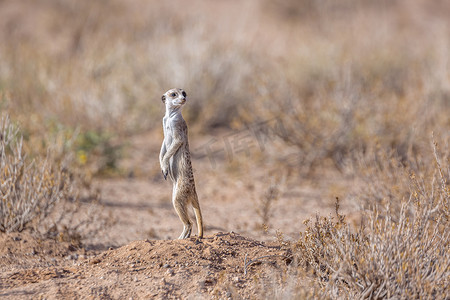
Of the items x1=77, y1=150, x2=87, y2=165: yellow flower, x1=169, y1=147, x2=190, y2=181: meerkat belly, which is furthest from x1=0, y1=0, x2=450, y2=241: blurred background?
x1=169, y1=147, x2=190, y2=181: meerkat belly

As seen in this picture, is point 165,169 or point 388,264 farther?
point 165,169

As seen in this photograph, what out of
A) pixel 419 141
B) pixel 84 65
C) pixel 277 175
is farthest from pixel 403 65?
pixel 84 65

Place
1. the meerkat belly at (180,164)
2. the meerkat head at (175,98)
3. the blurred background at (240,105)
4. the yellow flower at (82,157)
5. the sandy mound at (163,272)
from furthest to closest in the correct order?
the blurred background at (240,105), the yellow flower at (82,157), the meerkat belly at (180,164), the meerkat head at (175,98), the sandy mound at (163,272)

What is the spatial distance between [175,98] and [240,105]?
594 cm

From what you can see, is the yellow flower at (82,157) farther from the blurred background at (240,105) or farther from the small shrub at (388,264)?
the small shrub at (388,264)

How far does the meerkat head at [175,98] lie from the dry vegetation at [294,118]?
4.54 feet

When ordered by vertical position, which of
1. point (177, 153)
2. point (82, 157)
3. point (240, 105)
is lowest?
point (177, 153)

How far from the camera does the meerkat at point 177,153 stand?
388 centimetres

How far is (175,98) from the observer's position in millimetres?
3875

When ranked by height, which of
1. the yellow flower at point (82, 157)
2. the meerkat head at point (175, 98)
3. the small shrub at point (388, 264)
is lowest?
the small shrub at point (388, 264)

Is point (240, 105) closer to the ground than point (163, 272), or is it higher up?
higher up

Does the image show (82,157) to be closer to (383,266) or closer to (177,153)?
(177,153)

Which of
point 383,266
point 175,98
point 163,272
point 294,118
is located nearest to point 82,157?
point 294,118

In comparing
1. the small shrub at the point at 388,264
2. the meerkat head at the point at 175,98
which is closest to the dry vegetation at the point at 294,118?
the small shrub at the point at 388,264
